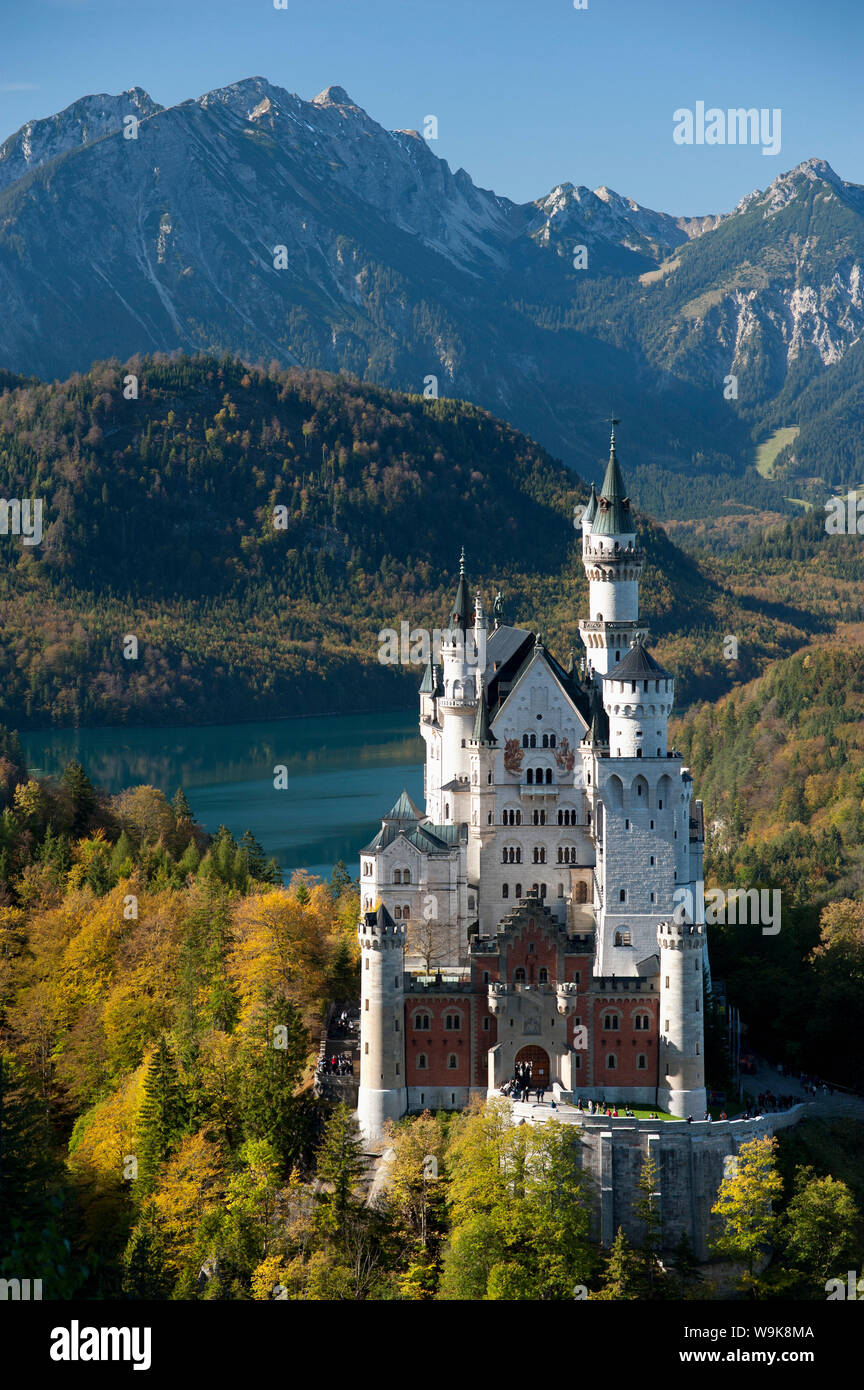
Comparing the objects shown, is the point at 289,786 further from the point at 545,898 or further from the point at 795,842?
the point at 545,898

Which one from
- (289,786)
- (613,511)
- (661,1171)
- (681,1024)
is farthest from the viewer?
(289,786)

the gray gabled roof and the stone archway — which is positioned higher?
the gray gabled roof

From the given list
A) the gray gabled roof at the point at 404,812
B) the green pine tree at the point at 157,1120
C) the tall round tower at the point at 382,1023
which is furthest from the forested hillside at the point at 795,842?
the green pine tree at the point at 157,1120

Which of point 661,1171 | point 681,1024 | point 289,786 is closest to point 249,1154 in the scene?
point 661,1171

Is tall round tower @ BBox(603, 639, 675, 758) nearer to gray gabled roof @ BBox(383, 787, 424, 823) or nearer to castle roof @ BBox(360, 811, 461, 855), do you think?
castle roof @ BBox(360, 811, 461, 855)

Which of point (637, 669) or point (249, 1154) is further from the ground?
point (637, 669)

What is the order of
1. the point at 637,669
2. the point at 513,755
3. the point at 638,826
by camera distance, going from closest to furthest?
1. the point at 638,826
2. the point at 637,669
3. the point at 513,755

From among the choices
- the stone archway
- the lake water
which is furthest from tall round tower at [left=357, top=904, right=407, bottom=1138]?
the lake water
